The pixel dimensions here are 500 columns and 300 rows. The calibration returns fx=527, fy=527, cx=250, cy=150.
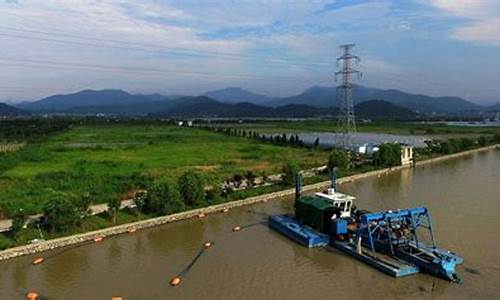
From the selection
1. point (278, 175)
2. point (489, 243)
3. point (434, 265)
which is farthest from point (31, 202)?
point (489, 243)

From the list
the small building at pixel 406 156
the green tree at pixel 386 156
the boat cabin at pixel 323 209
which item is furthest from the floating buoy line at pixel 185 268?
the small building at pixel 406 156

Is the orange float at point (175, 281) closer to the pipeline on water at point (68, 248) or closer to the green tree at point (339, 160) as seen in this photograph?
the pipeline on water at point (68, 248)

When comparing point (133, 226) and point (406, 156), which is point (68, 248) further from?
point (406, 156)

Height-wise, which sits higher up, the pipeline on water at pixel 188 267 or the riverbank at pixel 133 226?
the riverbank at pixel 133 226

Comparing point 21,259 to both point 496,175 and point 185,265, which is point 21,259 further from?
point 496,175

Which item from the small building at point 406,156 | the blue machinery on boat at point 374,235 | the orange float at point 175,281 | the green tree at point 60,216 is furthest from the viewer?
the small building at point 406,156
